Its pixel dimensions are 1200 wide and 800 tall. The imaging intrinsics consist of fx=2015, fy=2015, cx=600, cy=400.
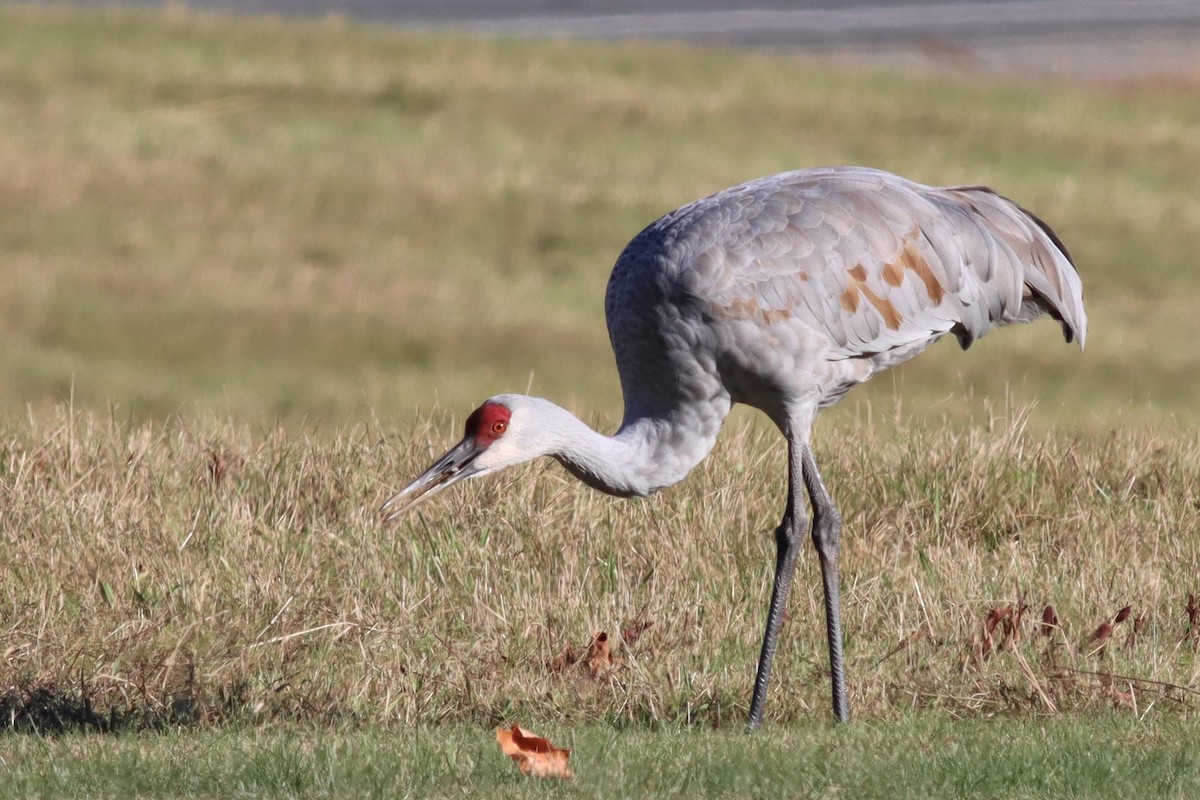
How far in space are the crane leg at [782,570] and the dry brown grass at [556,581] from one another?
7.4 inches

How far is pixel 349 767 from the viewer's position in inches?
203

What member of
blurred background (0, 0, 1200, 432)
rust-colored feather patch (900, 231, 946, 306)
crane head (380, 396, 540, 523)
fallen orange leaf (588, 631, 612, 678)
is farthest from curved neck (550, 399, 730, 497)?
blurred background (0, 0, 1200, 432)

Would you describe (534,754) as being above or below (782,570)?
below

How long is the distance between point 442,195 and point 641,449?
27.3 ft

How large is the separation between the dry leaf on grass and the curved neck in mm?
1114

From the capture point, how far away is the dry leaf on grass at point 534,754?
506 cm

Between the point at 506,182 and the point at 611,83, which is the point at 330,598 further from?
the point at 611,83

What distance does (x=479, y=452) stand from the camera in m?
5.93

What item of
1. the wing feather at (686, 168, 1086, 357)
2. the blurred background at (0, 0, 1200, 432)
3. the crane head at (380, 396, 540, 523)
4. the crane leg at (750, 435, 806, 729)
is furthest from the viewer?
the blurred background at (0, 0, 1200, 432)

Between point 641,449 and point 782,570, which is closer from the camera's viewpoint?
point 641,449

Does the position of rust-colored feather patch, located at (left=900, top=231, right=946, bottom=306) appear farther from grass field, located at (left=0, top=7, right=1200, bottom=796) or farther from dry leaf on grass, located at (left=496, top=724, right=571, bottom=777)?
dry leaf on grass, located at (left=496, top=724, right=571, bottom=777)

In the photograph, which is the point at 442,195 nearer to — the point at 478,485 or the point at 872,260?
the point at 478,485

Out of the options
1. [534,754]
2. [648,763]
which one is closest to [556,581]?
[648,763]

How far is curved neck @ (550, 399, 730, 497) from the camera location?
20.1 feet
